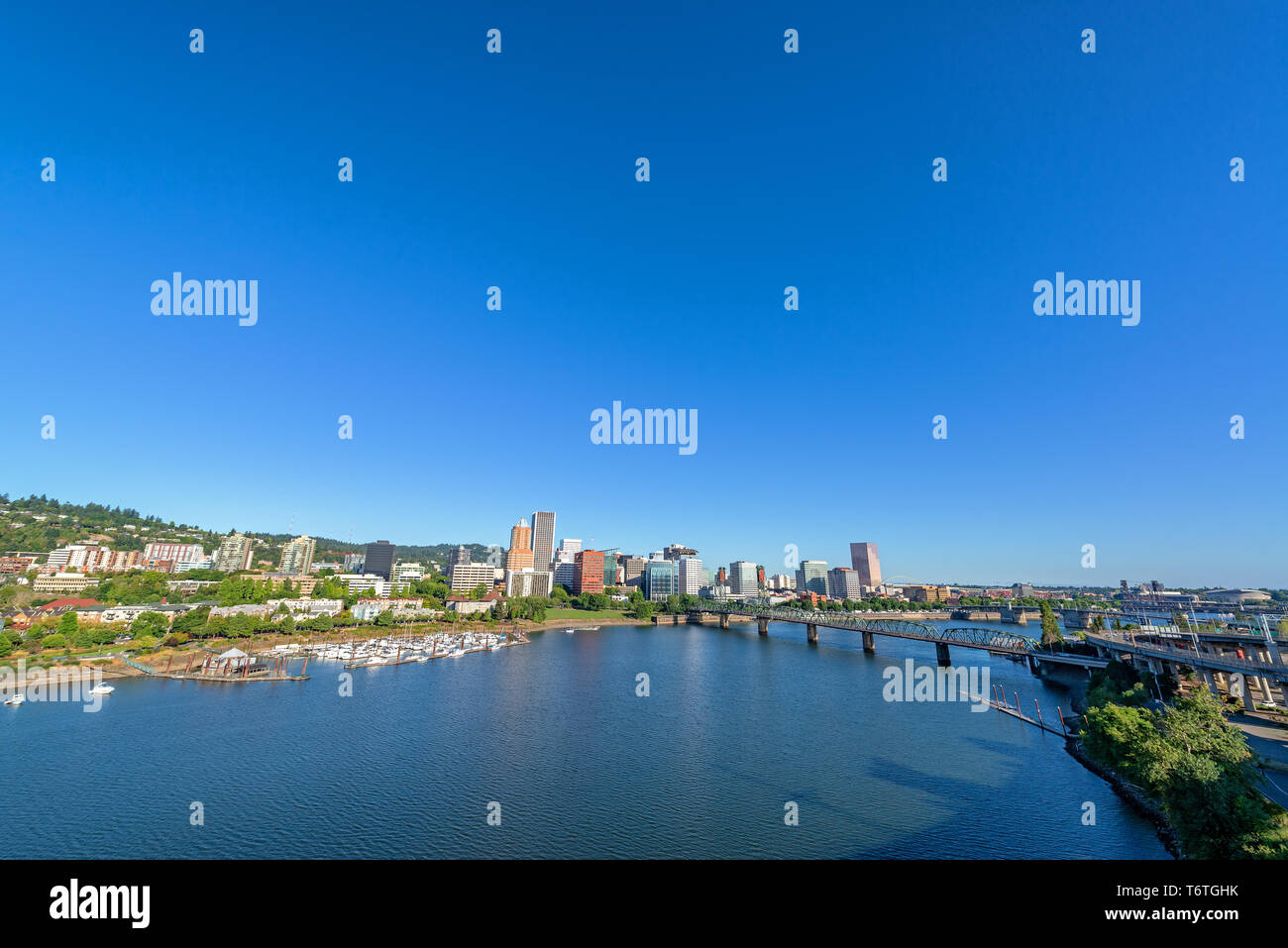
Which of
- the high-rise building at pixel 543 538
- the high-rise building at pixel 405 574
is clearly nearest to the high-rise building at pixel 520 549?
the high-rise building at pixel 543 538

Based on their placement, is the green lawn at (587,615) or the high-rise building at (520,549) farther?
the high-rise building at (520,549)

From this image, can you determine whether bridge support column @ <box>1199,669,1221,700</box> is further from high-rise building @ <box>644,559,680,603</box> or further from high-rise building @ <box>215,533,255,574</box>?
high-rise building @ <box>215,533,255,574</box>

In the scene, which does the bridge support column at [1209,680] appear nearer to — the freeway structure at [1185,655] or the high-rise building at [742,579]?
the freeway structure at [1185,655]

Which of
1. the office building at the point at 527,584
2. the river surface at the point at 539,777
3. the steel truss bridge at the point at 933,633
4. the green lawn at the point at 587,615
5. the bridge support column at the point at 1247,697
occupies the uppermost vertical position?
the bridge support column at the point at 1247,697

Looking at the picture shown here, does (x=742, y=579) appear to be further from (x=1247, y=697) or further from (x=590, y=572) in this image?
(x=1247, y=697)

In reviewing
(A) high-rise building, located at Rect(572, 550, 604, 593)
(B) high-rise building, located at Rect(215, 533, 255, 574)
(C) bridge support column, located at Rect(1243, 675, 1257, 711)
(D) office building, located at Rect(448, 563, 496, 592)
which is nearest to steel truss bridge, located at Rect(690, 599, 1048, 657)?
(C) bridge support column, located at Rect(1243, 675, 1257, 711)

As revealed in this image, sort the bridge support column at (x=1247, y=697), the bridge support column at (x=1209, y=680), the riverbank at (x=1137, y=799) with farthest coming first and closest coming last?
the bridge support column at (x=1209, y=680)
the bridge support column at (x=1247, y=697)
the riverbank at (x=1137, y=799)
